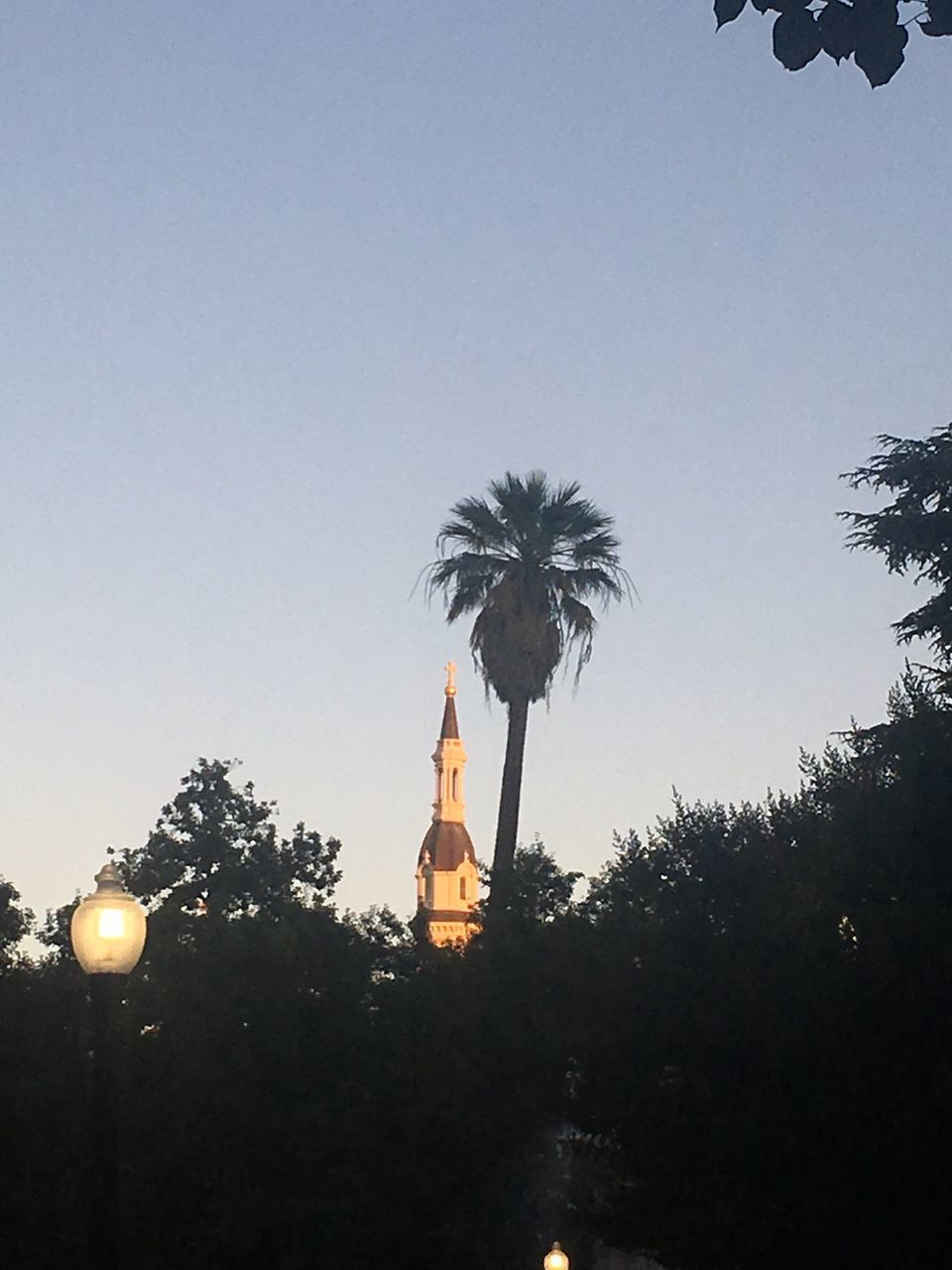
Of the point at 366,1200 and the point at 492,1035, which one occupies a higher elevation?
the point at 492,1035

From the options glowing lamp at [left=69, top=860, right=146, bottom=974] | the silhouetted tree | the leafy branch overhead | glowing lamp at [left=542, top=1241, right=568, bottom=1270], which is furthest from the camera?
the silhouetted tree

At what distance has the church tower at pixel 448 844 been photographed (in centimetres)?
11038

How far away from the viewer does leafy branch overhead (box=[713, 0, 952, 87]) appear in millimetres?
5938

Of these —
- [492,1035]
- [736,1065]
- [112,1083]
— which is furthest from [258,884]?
[112,1083]

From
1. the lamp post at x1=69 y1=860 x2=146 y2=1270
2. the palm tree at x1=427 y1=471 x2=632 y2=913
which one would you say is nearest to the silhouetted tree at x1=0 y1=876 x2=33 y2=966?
the palm tree at x1=427 y1=471 x2=632 y2=913

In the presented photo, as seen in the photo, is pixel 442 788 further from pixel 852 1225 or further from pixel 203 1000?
pixel 852 1225

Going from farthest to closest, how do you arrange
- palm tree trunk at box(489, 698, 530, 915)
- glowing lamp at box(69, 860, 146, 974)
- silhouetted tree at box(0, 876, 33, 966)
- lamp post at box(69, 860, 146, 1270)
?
silhouetted tree at box(0, 876, 33, 966)
palm tree trunk at box(489, 698, 530, 915)
glowing lamp at box(69, 860, 146, 974)
lamp post at box(69, 860, 146, 1270)

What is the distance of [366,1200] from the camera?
2434cm

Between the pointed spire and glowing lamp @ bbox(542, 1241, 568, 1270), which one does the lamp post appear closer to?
glowing lamp @ bbox(542, 1241, 568, 1270)

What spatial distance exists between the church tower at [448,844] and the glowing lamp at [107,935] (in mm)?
97578

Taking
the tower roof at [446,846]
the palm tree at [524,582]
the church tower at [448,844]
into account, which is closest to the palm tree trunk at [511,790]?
the palm tree at [524,582]

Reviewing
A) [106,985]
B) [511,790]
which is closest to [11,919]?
[511,790]

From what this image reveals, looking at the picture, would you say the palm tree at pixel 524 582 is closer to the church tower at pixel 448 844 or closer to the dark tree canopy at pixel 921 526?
the dark tree canopy at pixel 921 526

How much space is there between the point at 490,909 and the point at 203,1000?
563 cm
